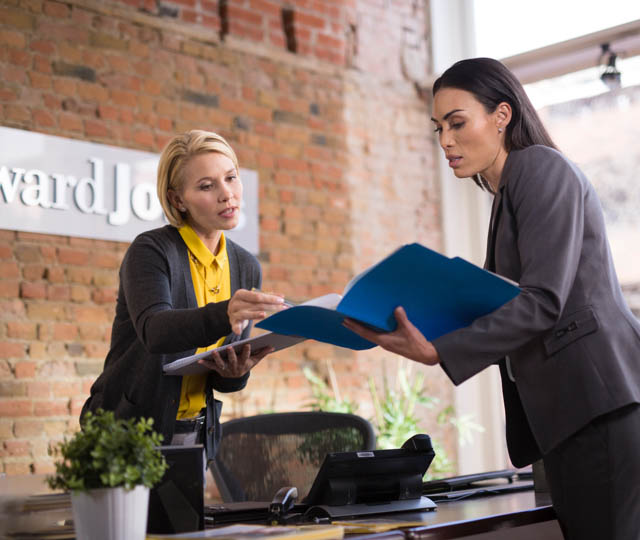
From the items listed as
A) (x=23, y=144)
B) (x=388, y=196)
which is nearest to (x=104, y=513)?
(x=23, y=144)

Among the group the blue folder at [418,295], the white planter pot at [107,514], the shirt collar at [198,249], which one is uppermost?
the shirt collar at [198,249]

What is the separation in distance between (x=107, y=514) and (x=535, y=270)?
2.70ft

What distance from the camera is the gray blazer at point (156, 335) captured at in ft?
5.89

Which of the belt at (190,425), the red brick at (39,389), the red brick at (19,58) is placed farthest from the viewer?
the red brick at (19,58)

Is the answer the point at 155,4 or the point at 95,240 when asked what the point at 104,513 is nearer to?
the point at 95,240

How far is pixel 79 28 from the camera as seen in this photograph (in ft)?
13.8

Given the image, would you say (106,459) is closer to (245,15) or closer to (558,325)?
(558,325)

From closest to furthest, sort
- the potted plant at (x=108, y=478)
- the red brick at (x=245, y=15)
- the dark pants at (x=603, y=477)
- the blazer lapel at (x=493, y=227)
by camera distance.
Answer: the potted plant at (x=108, y=478), the dark pants at (x=603, y=477), the blazer lapel at (x=493, y=227), the red brick at (x=245, y=15)

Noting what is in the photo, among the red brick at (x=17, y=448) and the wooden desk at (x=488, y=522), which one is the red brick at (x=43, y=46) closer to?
the red brick at (x=17, y=448)

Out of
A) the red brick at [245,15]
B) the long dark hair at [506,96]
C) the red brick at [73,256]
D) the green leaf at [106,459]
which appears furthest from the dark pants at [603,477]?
the red brick at [245,15]

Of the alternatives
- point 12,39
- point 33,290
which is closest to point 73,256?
point 33,290

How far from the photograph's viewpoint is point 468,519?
1461 millimetres

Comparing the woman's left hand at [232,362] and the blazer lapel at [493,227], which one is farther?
the woman's left hand at [232,362]

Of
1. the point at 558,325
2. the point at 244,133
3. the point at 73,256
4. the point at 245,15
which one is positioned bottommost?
the point at 558,325
